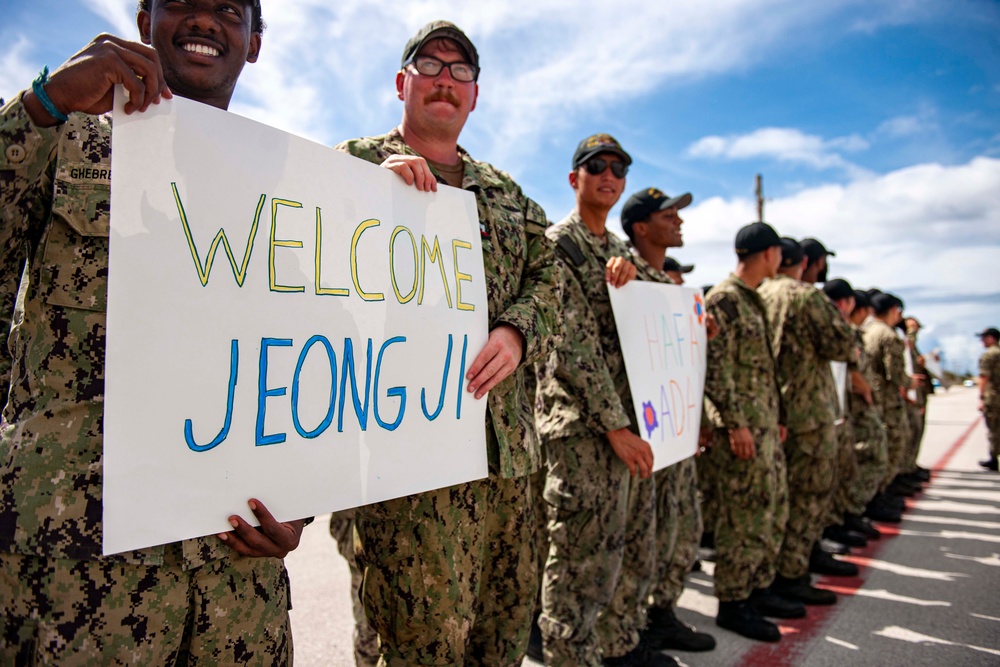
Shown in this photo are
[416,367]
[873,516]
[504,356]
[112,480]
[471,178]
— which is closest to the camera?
[112,480]

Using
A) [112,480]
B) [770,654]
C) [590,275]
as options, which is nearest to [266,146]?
[112,480]

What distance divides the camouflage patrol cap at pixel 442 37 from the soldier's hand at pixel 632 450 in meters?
1.41

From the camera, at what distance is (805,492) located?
13.5ft

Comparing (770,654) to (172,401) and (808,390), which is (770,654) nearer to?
(808,390)

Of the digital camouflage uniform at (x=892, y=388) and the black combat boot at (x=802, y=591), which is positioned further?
the digital camouflage uniform at (x=892, y=388)

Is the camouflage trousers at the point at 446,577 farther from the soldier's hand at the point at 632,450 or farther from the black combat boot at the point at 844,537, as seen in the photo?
the black combat boot at the point at 844,537

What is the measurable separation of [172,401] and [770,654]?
2.93 meters

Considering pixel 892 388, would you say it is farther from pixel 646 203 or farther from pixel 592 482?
pixel 592 482

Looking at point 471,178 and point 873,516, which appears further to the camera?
point 873,516

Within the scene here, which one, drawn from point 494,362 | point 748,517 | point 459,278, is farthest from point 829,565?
point 459,278

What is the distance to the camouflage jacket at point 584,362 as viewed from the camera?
254cm

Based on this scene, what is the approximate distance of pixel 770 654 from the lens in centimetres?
305

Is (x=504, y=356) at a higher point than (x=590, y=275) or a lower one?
lower

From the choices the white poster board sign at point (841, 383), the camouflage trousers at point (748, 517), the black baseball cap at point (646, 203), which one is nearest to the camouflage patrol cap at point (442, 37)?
the black baseball cap at point (646, 203)
